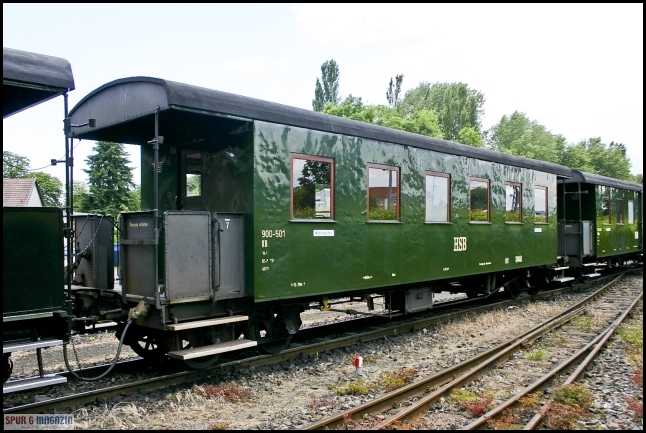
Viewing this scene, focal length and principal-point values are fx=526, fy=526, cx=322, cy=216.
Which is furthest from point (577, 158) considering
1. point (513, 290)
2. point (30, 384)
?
point (30, 384)

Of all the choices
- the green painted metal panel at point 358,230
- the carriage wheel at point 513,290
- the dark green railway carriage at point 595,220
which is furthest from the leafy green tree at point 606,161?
the green painted metal panel at point 358,230

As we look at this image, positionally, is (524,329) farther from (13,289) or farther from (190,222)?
(13,289)

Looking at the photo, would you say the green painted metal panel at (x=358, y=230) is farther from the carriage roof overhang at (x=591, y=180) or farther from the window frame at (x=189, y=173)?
the carriage roof overhang at (x=591, y=180)

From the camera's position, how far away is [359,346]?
8.60 meters

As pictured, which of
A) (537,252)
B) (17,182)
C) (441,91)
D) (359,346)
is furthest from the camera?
(441,91)

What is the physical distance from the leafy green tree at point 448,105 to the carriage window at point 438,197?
148 feet

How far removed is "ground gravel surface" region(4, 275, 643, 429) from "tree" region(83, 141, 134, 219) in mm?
25457

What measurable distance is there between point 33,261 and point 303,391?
3.35 meters

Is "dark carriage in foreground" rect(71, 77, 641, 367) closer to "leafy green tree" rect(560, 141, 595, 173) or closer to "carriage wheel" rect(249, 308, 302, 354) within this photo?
"carriage wheel" rect(249, 308, 302, 354)

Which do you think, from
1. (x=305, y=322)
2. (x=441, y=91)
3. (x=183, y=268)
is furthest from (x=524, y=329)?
(x=441, y=91)

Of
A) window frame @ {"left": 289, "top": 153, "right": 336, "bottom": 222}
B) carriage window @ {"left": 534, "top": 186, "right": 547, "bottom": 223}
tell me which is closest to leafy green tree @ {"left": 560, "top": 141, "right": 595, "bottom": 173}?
carriage window @ {"left": 534, "top": 186, "right": 547, "bottom": 223}

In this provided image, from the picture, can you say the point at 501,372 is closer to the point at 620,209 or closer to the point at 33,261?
the point at 33,261

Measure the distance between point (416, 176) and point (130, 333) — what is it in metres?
5.53

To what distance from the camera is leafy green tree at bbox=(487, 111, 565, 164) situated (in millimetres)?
61969
